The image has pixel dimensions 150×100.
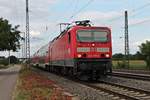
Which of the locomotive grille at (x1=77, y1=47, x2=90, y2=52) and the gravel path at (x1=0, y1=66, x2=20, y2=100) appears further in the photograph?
the locomotive grille at (x1=77, y1=47, x2=90, y2=52)

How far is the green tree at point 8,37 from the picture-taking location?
177 ft

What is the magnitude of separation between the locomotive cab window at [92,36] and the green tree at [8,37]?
94.3ft

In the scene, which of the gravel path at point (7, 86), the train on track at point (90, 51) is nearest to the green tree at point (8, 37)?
the gravel path at point (7, 86)

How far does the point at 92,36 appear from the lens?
1034 inches

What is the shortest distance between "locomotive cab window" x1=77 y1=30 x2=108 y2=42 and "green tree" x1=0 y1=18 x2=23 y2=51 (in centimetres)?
2875

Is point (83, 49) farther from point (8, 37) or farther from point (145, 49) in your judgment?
point (145, 49)

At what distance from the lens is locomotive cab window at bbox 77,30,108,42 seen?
26116 mm

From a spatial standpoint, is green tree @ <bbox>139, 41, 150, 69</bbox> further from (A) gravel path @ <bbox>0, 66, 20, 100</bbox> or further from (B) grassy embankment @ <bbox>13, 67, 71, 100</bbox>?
(B) grassy embankment @ <bbox>13, 67, 71, 100</bbox>

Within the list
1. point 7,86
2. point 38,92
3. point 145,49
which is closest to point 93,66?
point 7,86

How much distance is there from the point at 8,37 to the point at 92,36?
30024 mm

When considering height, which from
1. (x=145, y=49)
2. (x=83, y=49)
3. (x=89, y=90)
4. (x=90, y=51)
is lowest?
(x=89, y=90)

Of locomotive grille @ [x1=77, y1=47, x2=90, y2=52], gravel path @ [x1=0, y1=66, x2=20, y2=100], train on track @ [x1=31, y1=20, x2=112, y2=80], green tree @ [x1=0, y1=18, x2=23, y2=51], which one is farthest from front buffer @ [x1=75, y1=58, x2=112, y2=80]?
green tree @ [x1=0, y1=18, x2=23, y2=51]

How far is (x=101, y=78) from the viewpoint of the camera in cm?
2730

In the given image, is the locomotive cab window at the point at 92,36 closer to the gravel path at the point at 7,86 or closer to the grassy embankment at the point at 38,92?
the grassy embankment at the point at 38,92
